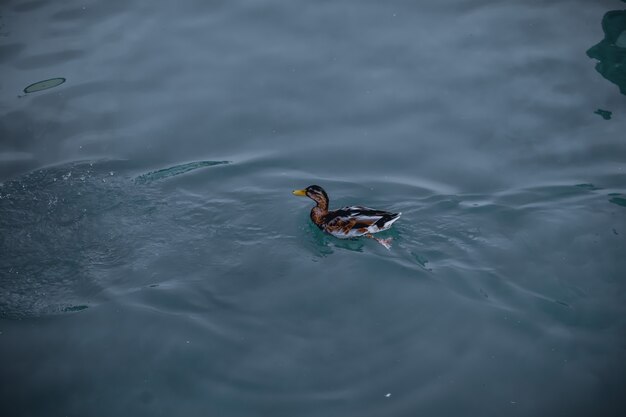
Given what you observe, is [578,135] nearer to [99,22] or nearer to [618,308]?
[618,308]

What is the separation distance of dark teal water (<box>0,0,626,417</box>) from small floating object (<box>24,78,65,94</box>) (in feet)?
0.32

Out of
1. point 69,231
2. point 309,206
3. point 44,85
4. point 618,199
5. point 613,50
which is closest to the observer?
point 69,231

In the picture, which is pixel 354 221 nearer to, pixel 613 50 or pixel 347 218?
pixel 347 218

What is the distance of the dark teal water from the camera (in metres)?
7.35

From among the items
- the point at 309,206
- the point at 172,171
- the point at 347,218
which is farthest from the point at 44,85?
the point at 347,218

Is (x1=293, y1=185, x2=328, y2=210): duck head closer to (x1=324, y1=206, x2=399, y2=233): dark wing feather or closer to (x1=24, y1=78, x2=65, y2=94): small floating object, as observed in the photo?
(x1=324, y1=206, x2=399, y2=233): dark wing feather

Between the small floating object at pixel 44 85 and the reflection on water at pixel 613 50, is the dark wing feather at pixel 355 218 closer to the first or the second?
the reflection on water at pixel 613 50

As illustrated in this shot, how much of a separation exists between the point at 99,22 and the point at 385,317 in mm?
10342

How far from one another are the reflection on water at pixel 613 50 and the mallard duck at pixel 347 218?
5.96 meters

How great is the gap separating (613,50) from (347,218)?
7.13m

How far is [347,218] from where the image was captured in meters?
9.39

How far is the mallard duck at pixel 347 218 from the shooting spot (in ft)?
30.0

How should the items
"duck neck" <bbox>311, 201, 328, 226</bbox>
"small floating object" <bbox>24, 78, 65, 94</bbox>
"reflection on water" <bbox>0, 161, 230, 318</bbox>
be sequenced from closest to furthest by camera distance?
1. "reflection on water" <bbox>0, 161, 230, 318</bbox>
2. "duck neck" <bbox>311, 201, 328, 226</bbox>
3. "small floating object" <bbox>24, 78, 65, 94</bbox>

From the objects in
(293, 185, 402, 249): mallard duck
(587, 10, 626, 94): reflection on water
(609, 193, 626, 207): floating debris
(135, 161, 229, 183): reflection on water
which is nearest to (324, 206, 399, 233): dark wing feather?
(293, 185, 402, 249): mallard duck
